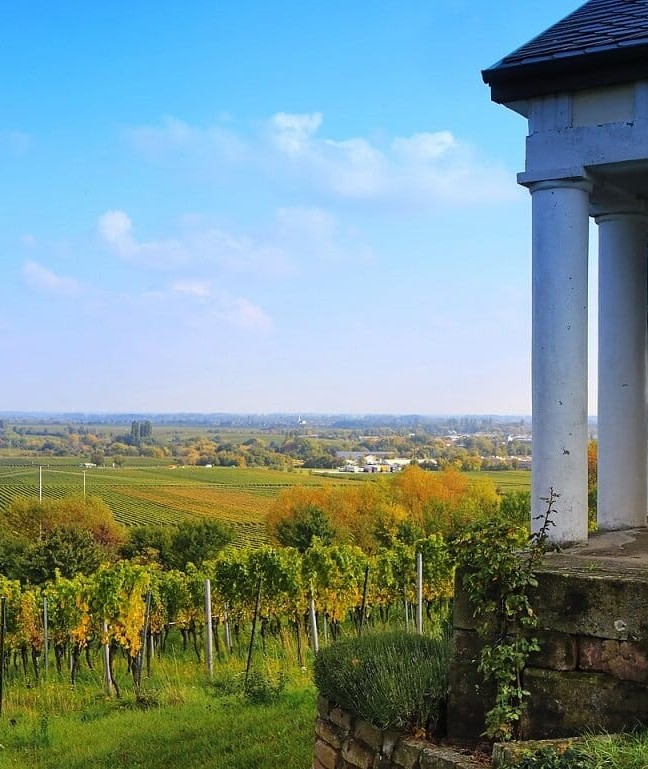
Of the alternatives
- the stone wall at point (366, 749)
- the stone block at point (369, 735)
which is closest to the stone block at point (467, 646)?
the stone wall at point (366, 749)

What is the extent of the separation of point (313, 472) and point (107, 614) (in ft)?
288

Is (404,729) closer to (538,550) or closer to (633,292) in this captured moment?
(538,550)

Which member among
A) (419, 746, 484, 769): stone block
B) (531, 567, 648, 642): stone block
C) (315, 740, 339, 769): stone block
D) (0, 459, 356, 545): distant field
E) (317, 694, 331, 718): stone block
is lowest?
(0, 459, 356, 545): distant field

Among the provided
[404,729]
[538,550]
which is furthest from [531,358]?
[404,729]

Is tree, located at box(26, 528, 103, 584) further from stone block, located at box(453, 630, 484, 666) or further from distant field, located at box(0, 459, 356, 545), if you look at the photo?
stone block, located at box(453, 630, 484, 666)

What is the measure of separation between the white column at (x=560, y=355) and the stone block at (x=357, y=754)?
5.40ft

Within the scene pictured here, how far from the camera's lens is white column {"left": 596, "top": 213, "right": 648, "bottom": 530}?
645cm

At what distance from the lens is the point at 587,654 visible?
431cm

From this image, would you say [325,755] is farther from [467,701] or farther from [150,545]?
[150,545]

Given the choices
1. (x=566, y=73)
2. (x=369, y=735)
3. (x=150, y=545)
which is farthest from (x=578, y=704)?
(x=150, y=545)

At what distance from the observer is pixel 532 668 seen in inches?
175

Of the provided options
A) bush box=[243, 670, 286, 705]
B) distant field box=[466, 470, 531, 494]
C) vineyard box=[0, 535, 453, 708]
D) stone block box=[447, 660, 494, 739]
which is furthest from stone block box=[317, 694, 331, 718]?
distant field box=[466, 470, 531, 494]

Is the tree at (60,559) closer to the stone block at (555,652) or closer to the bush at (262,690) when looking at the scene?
the bush at (262,690)

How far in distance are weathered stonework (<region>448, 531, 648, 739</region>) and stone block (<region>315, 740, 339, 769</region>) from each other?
38.8 inches
